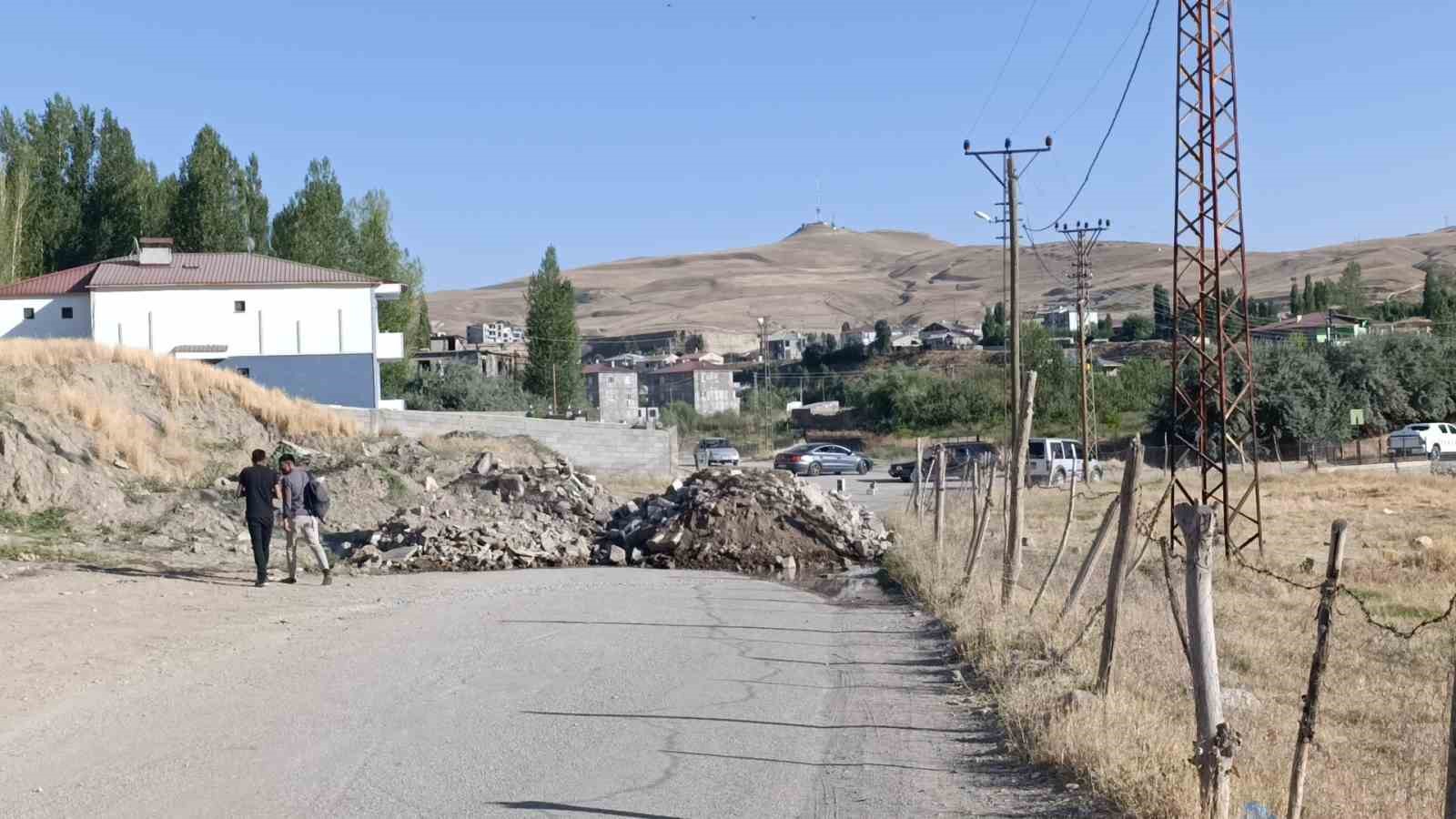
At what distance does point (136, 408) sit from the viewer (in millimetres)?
33406

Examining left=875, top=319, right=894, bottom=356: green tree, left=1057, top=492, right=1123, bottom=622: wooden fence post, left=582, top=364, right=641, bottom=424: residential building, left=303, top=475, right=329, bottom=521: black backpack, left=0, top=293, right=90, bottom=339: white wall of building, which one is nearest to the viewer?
left=1057, top=492, right=1123, bottom=622: wooden fence post

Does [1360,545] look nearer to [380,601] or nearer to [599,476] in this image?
[380,601]

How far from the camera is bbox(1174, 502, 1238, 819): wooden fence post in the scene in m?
6.92

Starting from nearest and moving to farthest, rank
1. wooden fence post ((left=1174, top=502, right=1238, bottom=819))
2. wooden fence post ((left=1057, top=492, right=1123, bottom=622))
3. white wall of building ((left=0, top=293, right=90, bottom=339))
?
wooden fence post ((left=1174, top=502, right=1238, bottom=819))
wooden fence post ((left=1057, top=492, right=1123, bottom=622))
white wall of building ((left=0, top=293, right=90, bottom=339))

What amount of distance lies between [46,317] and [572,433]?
2435 cm

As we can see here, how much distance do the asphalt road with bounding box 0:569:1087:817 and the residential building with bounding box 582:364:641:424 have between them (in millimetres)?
99647

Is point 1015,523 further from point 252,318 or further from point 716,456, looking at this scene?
point 716,456

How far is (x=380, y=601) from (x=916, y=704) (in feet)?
31.4

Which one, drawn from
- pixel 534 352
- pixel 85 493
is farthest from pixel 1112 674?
pixel 534 352

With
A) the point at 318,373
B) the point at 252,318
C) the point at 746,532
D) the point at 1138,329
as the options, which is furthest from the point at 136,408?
the point at 1138,329

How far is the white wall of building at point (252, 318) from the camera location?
59094mm

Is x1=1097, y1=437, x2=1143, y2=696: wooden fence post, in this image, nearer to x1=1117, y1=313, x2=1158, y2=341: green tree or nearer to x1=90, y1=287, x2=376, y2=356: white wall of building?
x1=90, y1=287, x2=376, y2=356: white wall of building

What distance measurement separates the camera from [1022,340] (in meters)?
89.6

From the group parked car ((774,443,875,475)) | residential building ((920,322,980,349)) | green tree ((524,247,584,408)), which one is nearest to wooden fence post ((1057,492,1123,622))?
parked car ((774,443,875,475))
